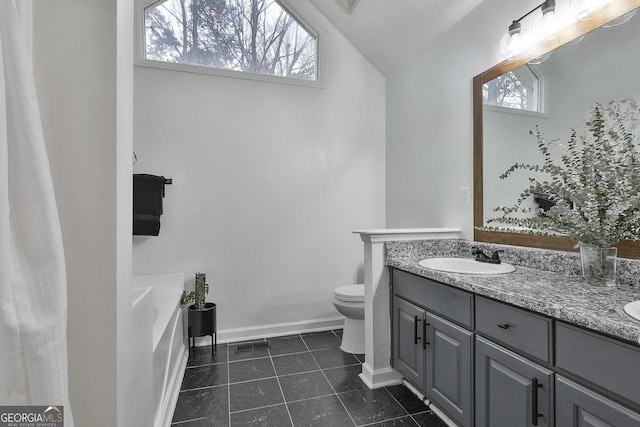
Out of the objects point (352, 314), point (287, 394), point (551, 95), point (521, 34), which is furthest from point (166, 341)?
point (521, 34)

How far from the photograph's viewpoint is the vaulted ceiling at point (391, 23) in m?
2.29

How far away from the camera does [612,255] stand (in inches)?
49.5

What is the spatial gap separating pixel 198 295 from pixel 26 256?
197cm

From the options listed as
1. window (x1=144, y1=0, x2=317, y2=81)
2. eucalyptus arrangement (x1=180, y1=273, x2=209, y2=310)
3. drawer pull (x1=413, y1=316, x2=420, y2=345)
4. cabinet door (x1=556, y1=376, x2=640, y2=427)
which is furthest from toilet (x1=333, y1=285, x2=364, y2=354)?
window (x1=144, y1=0, x2=317, y2=81)

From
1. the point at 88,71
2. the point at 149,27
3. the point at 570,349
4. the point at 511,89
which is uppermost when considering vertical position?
the point at 149,27

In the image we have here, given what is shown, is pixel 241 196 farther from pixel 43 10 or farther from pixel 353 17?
pixel 43 10

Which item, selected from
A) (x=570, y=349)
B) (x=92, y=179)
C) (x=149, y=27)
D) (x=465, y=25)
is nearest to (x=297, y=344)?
(x=570, y=349)

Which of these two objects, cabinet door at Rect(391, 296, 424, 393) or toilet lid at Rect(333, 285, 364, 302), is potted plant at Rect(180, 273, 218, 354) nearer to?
toilet lid at Rect(333, 285, 364, 302)

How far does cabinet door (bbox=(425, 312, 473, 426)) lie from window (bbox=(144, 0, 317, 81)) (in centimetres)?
241

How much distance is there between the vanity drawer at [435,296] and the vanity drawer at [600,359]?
40 cm

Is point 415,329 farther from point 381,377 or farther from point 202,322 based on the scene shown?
point 202,322

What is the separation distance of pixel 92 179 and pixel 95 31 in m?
0.37

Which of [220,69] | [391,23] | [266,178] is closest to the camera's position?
[391,23]

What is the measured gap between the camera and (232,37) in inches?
113
